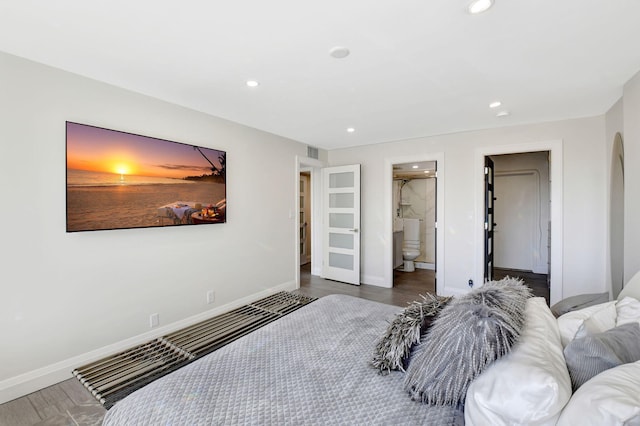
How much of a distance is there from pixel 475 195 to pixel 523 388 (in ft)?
12.2

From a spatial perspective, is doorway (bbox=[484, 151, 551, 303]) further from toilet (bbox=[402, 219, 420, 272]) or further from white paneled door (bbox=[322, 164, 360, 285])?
white paneled door (bbox=[322, 164, 360, 285])

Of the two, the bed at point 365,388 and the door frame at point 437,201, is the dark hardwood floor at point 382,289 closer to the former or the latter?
the door frame at point 437,201

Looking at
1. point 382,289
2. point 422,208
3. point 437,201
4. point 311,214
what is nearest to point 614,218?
point 437,201

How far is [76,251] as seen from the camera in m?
2.44

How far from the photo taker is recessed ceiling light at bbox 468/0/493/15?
157cm

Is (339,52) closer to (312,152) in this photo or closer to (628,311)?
(628,311)

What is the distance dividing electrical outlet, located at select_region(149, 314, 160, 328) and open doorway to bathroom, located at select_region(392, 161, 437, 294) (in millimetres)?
4180

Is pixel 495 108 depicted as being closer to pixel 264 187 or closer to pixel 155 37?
pixel 264 187

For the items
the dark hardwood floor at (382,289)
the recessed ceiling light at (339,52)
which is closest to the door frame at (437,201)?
the dark hardwood floor at (382,289)

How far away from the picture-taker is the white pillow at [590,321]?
1.32 meters

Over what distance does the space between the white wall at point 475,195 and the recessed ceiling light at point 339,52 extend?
2.85 metres

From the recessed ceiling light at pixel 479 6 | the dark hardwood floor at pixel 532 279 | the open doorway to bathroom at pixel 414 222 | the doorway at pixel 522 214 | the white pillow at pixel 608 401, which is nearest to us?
the white pillow at pixel 608 401

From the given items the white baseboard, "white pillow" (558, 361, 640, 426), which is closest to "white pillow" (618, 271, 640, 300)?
"white pillow" (558, 361, 640, 426)

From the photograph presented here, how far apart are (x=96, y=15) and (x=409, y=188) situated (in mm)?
6335
